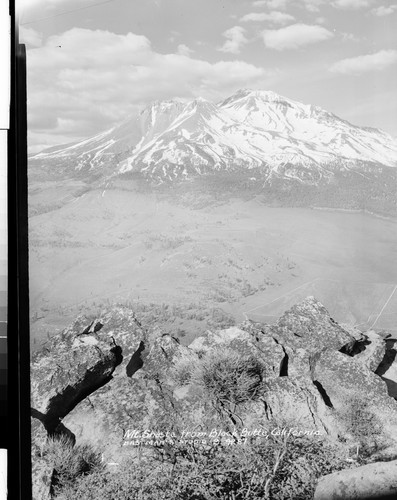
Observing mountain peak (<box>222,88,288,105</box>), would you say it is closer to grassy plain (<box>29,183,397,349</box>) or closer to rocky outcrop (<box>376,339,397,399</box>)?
grassy plain (<box>29,183,397,349</box>)

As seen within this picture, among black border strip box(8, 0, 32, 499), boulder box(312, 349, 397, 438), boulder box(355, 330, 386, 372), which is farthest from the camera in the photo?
boulder box(355, 330, 386, 372)

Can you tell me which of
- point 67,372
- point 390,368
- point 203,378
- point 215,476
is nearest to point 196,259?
point 203,378

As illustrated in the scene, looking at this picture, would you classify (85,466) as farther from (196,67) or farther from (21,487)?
(196,67)

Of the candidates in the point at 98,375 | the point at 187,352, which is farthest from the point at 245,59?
the point at 98,375

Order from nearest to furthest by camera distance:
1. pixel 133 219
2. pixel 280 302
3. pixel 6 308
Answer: pixel 6 308 → pixel 133 219 → pixel 280 302

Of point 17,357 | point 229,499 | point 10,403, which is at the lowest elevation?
point 229,499

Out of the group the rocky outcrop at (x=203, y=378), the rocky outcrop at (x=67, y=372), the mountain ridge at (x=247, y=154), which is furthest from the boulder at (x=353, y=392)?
the rocky outcrop at (x=67, y=372)

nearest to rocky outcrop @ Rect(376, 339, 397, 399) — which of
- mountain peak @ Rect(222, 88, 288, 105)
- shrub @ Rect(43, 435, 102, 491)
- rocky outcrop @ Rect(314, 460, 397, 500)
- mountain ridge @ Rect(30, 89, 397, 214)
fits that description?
rocky outcrop @ Rect(314, 460, 397, 500)
